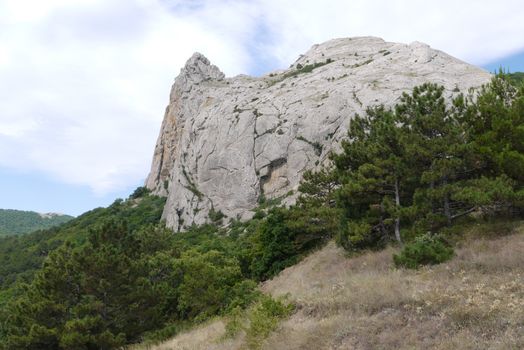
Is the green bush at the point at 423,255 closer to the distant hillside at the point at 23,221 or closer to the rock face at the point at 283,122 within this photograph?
the rock face at the point at 283,122

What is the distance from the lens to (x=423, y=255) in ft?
47.3

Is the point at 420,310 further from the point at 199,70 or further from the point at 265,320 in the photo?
the point at 199,70

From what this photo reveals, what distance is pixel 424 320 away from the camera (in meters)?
9.37

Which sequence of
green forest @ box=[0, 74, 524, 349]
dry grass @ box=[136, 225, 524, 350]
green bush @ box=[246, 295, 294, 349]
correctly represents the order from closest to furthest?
dry grass @ box=[136, 225, 524, 350], green bush @ box=[246, 295, 294, 349], green forest @ box=[0, 74, 524, 349]

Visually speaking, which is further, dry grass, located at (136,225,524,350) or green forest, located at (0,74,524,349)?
green forest, located at (0,74,524,349)

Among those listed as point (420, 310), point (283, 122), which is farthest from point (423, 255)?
point (283, 122)

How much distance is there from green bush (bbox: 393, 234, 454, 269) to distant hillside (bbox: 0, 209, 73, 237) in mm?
170272

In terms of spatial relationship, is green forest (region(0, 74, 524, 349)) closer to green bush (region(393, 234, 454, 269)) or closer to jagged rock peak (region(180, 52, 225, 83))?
green bush (region(393, 234, 454, 269))

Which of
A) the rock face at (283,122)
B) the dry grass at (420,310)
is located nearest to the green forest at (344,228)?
the dry grass at (420,310)

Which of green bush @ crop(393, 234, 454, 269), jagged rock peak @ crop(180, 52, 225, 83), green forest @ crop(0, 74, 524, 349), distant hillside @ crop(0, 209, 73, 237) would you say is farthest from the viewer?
distant hillside @ crop(0, 209, 73, 237)

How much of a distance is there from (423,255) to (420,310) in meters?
5.03

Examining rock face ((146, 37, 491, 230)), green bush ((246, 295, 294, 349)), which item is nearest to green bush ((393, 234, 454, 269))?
green bush ((246, 295, 294, 349))

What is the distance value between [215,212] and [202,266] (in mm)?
26341

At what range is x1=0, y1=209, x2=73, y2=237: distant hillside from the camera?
16712cm
